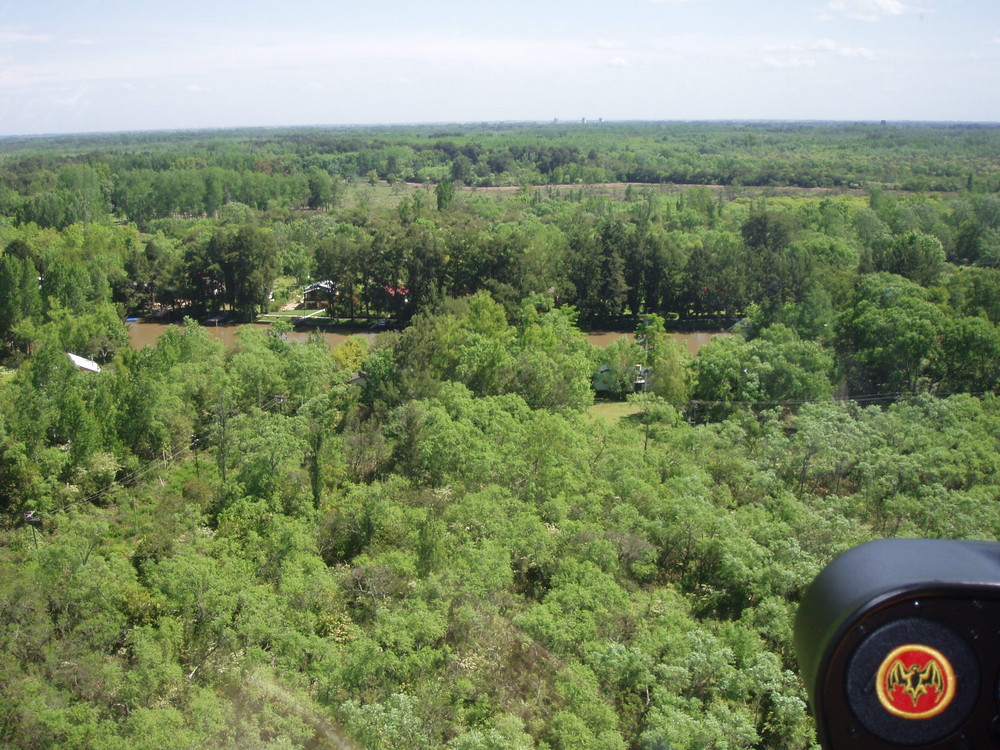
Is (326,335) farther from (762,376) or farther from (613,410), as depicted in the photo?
(762,376)

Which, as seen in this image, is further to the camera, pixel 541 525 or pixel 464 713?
pixel 541 525

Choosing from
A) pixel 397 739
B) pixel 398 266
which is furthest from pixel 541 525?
pixel 398 266

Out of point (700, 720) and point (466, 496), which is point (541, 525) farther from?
point (700, 720)

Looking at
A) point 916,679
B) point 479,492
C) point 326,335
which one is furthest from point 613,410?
point 916,679

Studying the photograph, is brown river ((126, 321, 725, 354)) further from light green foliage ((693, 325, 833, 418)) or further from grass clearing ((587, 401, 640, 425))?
light green foliage ((693, 325, 833, 418))

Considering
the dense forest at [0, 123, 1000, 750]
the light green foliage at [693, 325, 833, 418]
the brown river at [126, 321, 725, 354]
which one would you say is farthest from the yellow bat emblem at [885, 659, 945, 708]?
the brown river at [126, 321, 725, 354]

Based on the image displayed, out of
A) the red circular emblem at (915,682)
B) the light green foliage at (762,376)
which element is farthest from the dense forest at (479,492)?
the red circular emblem at (915,682)
